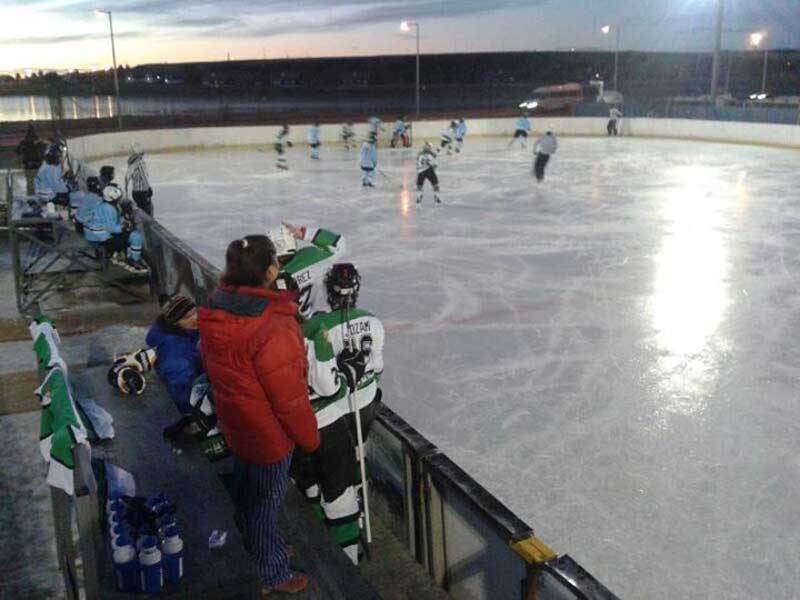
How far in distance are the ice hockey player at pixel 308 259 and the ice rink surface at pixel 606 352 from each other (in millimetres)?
1463

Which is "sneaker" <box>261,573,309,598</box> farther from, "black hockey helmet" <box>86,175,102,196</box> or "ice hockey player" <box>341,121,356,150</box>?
"ice hockey player" <box>341,121,356,150</box>

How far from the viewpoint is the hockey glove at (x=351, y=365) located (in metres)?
2.70

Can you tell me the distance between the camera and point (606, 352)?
6180 millimetres

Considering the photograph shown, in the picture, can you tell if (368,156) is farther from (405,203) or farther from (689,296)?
(689,296)

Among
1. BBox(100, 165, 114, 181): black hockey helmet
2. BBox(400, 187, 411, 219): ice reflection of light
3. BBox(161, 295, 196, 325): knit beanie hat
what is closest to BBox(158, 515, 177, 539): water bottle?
BBox(161, 295, 196, 325): knit beanie hat

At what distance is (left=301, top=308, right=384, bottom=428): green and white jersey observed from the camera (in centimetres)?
258

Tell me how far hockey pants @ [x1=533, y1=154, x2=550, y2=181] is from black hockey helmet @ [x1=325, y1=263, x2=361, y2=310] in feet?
43.6

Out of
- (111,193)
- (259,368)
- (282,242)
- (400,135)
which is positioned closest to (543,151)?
(111,193)

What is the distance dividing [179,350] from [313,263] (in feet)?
2.38

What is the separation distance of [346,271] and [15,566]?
6.33 feet

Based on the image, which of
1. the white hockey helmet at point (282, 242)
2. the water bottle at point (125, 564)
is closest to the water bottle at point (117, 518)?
the water bottle at point (125, 564)

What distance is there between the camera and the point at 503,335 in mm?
6617

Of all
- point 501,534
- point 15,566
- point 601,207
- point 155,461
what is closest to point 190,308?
point 155,461

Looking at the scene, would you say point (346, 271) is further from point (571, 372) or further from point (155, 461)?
point (571, 372)
